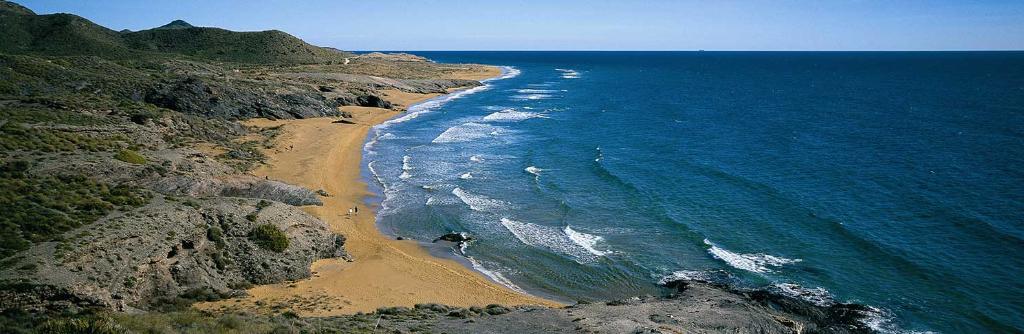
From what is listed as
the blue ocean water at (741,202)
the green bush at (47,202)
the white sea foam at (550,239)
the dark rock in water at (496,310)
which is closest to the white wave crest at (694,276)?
the blue ocean water at (741,202)

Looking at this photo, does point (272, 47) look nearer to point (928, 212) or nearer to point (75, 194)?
point (75, 194)

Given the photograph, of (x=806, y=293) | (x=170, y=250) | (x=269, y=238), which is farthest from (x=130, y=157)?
(x=806, y=293)

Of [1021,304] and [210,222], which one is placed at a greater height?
[210,222]

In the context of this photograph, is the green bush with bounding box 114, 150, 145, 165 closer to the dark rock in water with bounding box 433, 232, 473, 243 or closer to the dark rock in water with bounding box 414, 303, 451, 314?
the dark rock in water with bounding box 433, 232, 473, 243

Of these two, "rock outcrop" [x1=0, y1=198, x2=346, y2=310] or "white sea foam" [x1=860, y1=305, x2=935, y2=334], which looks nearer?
"rock outcrop" [x1=0, y1=198, x2=346, y2=310]

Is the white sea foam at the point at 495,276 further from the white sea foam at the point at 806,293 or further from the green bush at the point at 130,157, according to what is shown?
the green bush at the point at 130,157

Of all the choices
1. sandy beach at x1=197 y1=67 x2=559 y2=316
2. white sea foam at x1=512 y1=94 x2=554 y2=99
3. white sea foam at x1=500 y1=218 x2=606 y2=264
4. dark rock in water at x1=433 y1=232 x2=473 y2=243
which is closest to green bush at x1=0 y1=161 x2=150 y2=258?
sandy beach at x1=197 y1=67 x2=559 y2=316

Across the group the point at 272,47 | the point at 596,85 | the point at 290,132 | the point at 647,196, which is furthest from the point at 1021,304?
the point at 272,47
